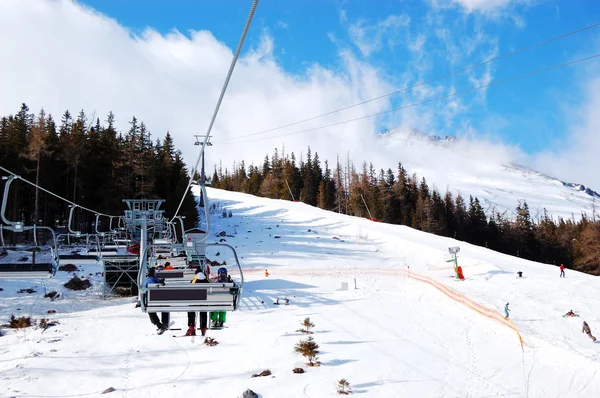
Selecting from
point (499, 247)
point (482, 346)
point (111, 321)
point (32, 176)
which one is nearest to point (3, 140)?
point (32, 176)

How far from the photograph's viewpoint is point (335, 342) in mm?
21516

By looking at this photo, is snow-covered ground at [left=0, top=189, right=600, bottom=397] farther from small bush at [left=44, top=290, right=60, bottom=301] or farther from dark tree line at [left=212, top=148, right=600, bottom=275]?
dark tree line at [left=212, top=148, right=600, bottom=275]

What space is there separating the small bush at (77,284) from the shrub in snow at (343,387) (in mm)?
26456

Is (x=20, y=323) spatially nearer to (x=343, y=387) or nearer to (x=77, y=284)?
(x=77, y=284)

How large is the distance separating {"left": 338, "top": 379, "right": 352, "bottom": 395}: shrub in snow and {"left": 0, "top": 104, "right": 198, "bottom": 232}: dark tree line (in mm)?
37874

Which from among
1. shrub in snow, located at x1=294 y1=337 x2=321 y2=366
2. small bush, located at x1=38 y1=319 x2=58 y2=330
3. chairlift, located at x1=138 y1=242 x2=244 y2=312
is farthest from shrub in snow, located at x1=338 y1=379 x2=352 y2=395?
small bush, located at x1=38 y1=319 x2=58 y2=330

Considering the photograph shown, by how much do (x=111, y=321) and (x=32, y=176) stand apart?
2823 centimetres

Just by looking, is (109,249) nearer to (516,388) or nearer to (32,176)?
(516,388)

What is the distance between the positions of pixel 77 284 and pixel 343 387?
27.0 meters

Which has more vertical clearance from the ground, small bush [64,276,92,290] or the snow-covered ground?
small bush [64,276,92,290]

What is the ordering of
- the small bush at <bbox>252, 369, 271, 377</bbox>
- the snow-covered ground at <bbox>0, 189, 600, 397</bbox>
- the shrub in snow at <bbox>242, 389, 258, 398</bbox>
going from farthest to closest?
1. the small bush at <bbox>252, 369, 271, 377</bbox>
2. the snow-covered ground at <bbox>0, 189, 600, 397</bbox>
3. the shrub in snow at <bbox>242, 389, 258, 398</bbox>

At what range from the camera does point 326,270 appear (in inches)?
1626

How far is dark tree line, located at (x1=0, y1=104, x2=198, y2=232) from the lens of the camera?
4447 cm

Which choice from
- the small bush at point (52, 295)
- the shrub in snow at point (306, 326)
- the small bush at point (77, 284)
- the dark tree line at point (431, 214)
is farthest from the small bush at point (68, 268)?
the dark tree line at point (431, 214)
